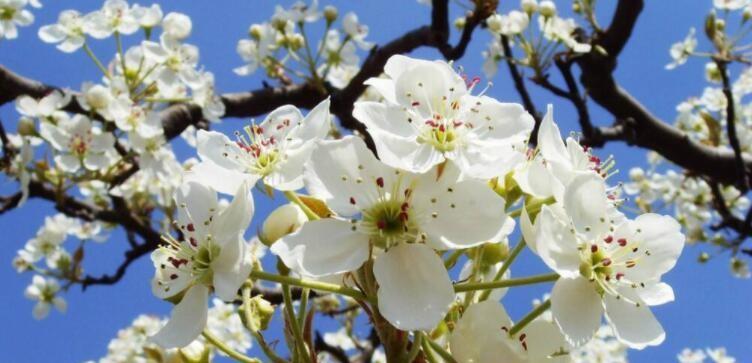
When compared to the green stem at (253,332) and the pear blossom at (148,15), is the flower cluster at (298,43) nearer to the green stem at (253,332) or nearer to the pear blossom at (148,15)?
the pear blossom at (148,15)

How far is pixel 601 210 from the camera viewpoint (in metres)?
1.08

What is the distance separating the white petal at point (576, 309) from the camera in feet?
3.36

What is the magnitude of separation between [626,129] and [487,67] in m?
0.87

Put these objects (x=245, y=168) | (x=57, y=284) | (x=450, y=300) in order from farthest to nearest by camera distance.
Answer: (x=57, y=284)
(x=245, y=168)
(x=450, y=300)

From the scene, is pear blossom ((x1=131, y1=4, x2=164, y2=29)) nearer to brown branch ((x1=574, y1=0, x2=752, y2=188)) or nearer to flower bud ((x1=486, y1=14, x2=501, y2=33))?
flower bud ((x1=486, y1=14, x2=501, y2=33))

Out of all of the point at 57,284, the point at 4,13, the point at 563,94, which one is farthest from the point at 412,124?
the point at 57,284

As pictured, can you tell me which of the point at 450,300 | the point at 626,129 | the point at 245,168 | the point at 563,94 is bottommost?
the point at 626,129

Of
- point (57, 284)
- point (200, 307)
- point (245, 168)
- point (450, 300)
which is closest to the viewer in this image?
point (450, 300)

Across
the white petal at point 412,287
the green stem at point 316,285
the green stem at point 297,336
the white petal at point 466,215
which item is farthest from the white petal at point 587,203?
the green stem at point 297,336

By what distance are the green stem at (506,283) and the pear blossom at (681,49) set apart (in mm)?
3740

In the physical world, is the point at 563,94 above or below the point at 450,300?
below

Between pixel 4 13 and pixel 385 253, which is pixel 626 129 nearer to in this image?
pixel 385 253

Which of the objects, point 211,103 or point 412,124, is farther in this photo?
point 211,103

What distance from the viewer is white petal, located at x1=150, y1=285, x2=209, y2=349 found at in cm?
110
